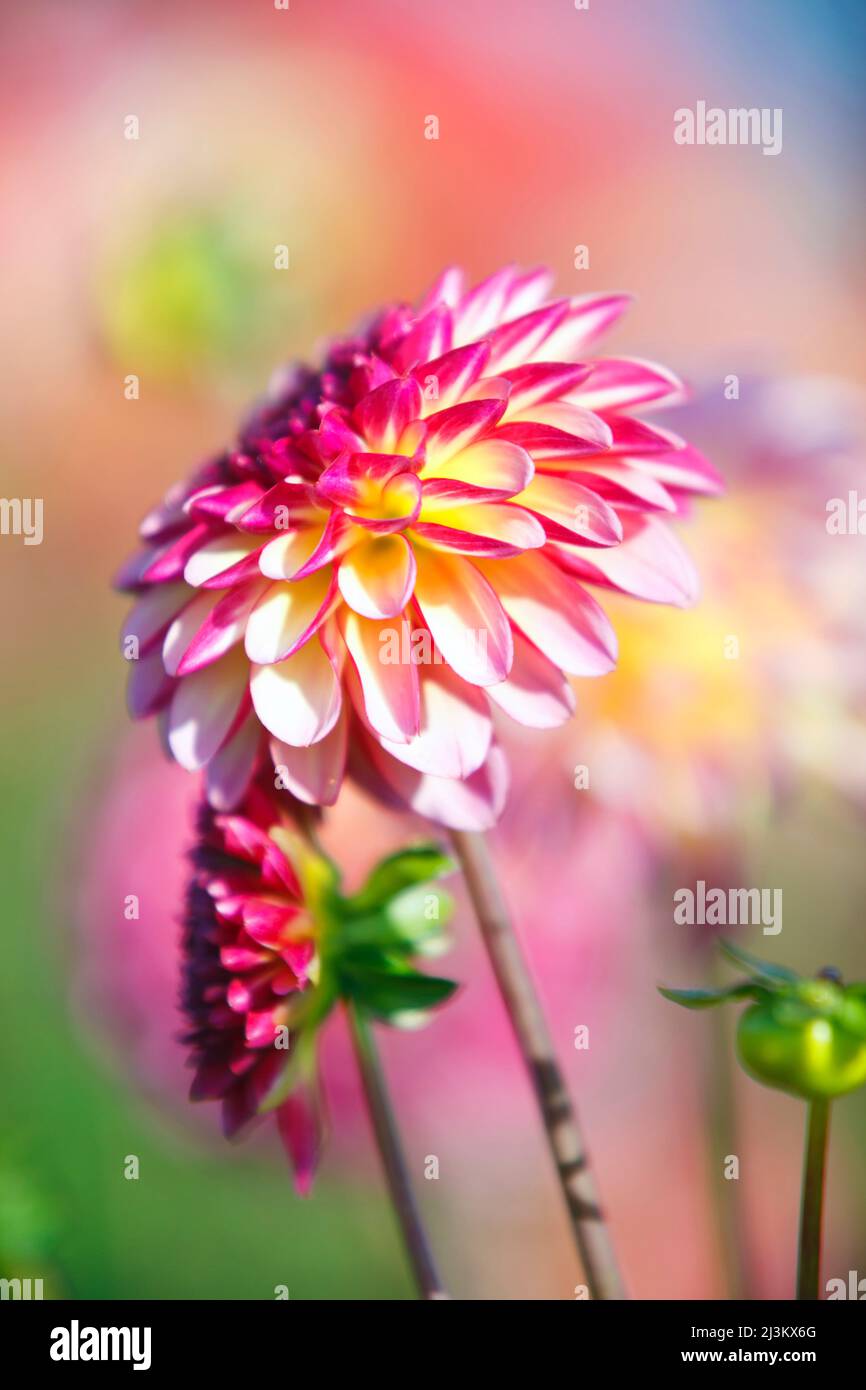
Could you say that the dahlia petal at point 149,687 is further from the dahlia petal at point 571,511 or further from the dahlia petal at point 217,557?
the dahlia petal at point 571,511

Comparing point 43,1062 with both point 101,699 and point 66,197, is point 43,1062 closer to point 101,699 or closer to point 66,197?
point 101,699

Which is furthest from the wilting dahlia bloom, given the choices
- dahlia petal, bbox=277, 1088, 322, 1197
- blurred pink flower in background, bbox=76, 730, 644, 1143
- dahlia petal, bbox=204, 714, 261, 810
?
blurred pink flower in background, bbox=76, 730, 644, 1143

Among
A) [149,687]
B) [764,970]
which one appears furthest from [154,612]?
[764,970]

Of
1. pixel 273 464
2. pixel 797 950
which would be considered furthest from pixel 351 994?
pixel 797 950

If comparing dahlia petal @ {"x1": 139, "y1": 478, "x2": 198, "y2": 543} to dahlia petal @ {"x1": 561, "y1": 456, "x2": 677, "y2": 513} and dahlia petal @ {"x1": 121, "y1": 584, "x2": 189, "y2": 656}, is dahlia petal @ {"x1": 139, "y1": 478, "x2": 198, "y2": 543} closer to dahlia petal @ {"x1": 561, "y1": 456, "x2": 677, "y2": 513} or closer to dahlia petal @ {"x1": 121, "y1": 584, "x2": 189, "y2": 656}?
dahlia petal @ {"x1": 121, "y1": 584, "x2": 189, "y2": 656}

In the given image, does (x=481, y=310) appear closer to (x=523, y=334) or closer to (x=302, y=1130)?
(x=523, y=334)

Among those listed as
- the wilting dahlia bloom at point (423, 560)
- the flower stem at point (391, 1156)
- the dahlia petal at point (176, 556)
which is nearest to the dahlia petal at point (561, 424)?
the wilting dahlia bloom at point (423, 560)
